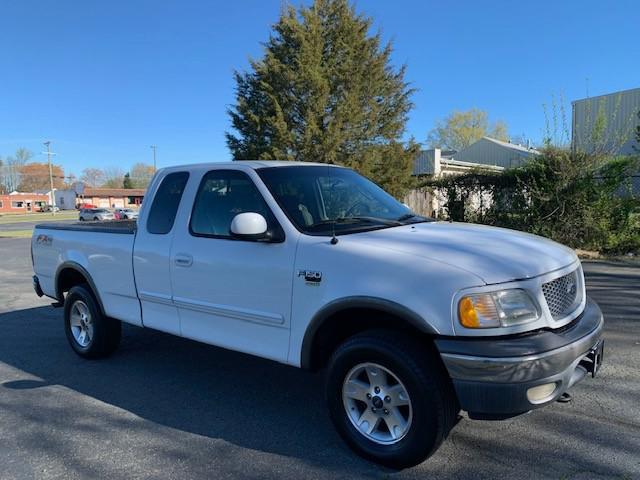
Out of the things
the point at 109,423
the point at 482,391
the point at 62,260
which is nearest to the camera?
the point at 482,391

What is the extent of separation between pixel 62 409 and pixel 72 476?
1213 millimetres

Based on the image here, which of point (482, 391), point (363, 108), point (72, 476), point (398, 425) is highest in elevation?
point (363, 108)

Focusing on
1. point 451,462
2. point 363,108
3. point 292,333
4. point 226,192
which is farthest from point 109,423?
point 363,108

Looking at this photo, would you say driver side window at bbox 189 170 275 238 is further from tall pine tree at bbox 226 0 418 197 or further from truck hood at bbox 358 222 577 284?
tall pine tree at bbox 226 0 418 197

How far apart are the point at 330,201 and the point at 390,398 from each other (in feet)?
5.41

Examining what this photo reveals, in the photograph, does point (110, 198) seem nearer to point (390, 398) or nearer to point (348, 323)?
point (348, 323)

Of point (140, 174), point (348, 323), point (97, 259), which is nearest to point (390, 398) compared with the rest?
point (348, 323)

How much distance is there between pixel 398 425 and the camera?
3178 millimetres

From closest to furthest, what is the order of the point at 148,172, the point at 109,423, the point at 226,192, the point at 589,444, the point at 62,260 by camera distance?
the point at 589,444 < the point at 109,423 < the point at 226,192 < the point at 62,260 < the point at 148,172

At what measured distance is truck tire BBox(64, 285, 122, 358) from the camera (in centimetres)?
540

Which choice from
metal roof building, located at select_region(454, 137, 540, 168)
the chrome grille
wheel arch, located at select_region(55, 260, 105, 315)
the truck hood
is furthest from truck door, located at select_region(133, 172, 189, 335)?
metal roof building, located at select_region(454, 137, 540, 168)

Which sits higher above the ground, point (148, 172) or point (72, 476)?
point (148, 172)

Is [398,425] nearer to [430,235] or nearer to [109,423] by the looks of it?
[430,235]

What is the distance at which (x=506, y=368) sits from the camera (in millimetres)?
2734
